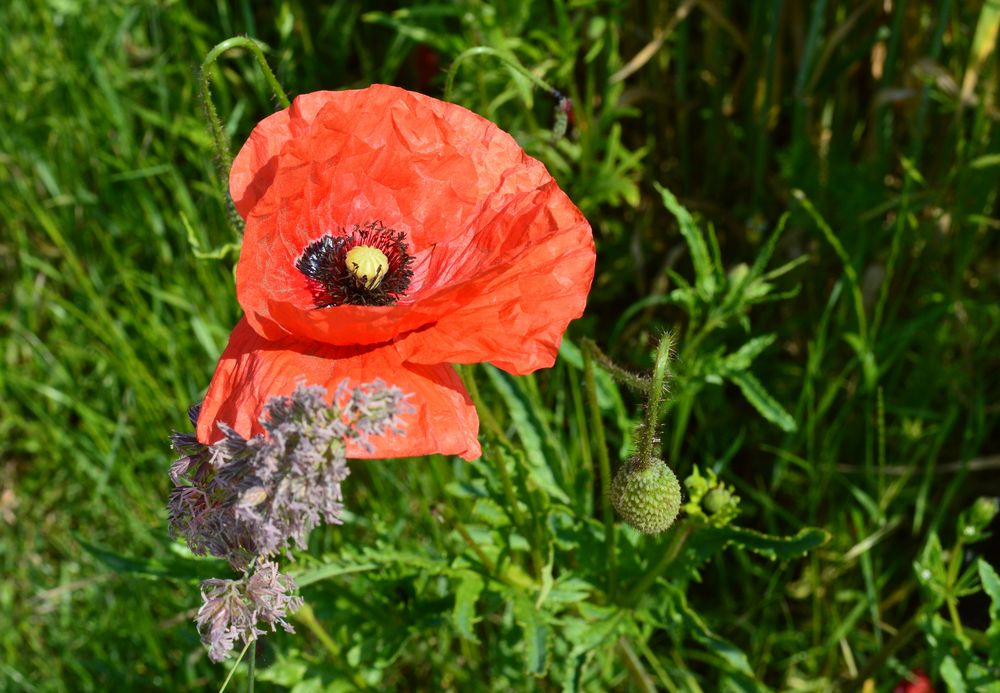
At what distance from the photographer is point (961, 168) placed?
8.75ft

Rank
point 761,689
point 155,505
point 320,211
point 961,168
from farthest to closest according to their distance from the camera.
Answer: point 155,505 < point 961,168 < point 761,689 < point 320,211

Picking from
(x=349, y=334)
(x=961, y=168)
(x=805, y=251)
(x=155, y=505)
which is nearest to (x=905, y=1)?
(x=961, y=168)

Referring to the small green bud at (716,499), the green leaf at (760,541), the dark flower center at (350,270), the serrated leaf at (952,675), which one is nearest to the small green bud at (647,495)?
the small green bud at (716,499)

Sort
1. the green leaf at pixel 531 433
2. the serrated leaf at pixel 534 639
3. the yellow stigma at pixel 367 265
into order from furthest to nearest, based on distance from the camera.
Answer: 1. the green leaf at pixel 531 433
2. the serrated leaf at pixel 534 639
3. the yellow stigma at pixel 367 265

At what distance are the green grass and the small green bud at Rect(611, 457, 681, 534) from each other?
1.47ft

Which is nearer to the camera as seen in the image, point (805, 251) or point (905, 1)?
point (905, 1)

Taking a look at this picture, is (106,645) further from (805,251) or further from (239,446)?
(805,251)

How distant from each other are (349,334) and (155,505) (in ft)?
5.67

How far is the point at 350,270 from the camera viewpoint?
5.91 feet

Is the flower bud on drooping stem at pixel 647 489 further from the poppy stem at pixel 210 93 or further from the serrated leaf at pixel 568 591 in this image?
the poppy stem at pixel 210 93

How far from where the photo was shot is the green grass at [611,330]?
7.59 feet

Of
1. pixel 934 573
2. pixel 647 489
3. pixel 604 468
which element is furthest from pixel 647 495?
pixel 934 573

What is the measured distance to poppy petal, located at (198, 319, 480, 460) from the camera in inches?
57.1

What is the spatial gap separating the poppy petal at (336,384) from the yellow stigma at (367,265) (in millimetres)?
212
